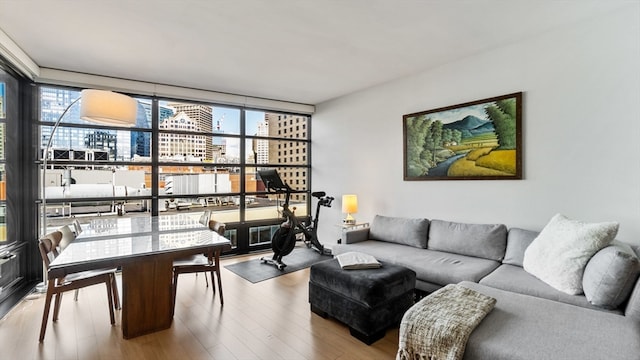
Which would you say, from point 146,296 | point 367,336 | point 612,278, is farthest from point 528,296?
point 146,296

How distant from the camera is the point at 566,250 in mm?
2248

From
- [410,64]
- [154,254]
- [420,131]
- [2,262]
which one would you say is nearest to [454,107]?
[420,131]

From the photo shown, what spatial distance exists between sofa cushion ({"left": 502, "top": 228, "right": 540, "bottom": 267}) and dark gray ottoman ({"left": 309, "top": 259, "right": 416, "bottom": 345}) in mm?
1036

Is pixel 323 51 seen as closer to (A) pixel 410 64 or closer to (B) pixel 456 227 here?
(A) pixel 410 64

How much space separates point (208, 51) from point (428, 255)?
11.0ft

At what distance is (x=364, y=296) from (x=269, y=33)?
2.59 m

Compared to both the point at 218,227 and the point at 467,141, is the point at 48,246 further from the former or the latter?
the point at 467,141

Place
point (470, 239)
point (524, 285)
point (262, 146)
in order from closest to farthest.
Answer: point (524, 285) < point (470, 239) < point (262, 146)

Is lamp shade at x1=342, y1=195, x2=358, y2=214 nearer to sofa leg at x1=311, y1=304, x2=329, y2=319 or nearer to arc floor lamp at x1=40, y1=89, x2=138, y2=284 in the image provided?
sofa leg at x1=311, y1=304, x2=329, y2=319

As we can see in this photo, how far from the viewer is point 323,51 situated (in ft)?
10.8

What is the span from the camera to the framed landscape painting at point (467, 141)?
314 cm

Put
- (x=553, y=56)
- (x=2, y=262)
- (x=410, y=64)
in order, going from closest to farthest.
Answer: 1. (x=553, y=56)
2. (x=2, y=262)
3. (x=410, y=64)

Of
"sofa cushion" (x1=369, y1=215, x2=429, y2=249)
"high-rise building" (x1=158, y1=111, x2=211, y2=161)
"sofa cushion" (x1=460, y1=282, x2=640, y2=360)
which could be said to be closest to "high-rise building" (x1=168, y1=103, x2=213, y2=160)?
"high-rise building" (x1=158, y1=111, x2=211, y2=161)

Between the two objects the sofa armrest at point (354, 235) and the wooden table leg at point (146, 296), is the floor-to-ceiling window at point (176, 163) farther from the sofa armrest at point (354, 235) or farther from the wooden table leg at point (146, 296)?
the sofa armrest at point (354, 235)
